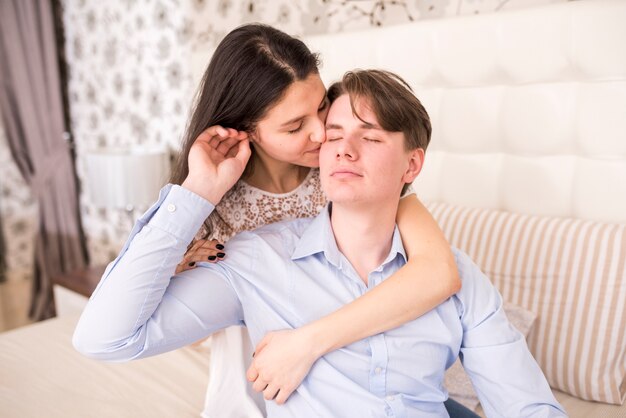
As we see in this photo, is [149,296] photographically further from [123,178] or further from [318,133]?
[123,178]

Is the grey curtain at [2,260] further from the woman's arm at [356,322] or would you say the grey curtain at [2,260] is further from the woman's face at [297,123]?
the woman's arm at [356,322]

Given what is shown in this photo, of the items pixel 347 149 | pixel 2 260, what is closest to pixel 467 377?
pixel 347 149

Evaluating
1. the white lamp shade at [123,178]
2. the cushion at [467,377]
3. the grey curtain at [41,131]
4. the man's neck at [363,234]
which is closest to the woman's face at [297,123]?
the man's neck at [363,234]

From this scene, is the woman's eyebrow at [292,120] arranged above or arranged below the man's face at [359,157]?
above

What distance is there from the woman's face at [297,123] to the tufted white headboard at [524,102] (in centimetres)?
80

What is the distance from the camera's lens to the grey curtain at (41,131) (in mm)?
3459

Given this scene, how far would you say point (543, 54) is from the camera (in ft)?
5.54

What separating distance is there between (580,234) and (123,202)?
7.25 ft

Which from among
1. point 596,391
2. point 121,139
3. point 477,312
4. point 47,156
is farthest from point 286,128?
point 47,156

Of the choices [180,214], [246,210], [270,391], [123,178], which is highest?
[180,214]

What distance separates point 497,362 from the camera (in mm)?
1144

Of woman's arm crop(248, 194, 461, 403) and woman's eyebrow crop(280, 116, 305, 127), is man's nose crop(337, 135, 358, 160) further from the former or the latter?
woman's arm crop(248, 194, 461, 403)

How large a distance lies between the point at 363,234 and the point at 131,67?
8.54 ft

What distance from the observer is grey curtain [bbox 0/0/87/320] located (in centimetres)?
346
